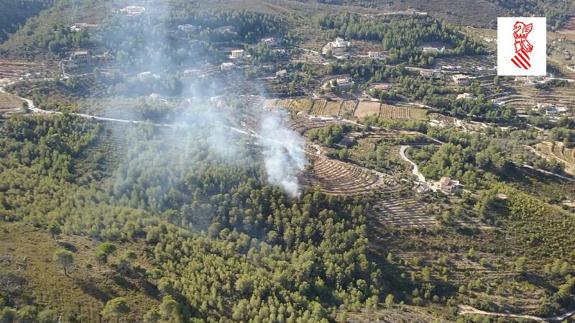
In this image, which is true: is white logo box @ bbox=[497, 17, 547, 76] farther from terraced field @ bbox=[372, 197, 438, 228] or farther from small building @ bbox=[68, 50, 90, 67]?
small building @ bbox=[68, 50, 90, 67]

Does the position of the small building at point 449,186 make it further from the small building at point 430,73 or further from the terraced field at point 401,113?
the small building at point 430,73

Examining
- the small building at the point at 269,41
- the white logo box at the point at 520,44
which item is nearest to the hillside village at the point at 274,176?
the small building at the point at 269,41

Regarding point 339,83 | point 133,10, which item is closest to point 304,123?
point 339,83

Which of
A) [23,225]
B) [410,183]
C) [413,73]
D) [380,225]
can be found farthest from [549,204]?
[23,225]

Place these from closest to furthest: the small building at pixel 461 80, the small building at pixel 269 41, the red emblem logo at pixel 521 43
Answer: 1. the red emblem logo at pixel 521 43
2. the small building at pixel 461 80
3. the small building at pixel 269 41

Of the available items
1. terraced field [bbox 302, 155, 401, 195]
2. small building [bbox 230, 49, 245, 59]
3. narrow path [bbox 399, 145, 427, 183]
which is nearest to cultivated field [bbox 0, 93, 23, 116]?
small building [bbox 230, 49, 245, 59]

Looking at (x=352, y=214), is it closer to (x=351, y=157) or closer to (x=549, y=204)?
(x=351, y=157)

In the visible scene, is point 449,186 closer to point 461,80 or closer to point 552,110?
point 552,110
